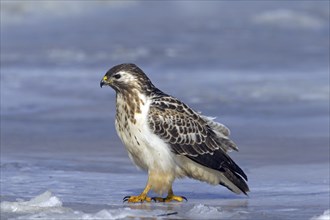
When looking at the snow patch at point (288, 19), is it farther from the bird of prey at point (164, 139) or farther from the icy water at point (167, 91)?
the bird of prey at point (164, 139)

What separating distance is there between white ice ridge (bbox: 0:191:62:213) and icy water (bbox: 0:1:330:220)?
0.03ft

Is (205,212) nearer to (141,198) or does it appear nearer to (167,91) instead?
(141,198)

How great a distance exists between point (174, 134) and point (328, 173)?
2073mm

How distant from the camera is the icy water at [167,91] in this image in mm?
9445

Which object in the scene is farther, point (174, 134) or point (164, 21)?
point (164, 21)

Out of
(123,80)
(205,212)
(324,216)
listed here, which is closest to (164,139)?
(123,80)

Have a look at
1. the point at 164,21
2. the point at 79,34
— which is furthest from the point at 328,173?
the point at 164,21

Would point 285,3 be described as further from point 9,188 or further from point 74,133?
point 9,188

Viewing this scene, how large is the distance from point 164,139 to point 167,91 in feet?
23.8

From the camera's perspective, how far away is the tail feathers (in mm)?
9578

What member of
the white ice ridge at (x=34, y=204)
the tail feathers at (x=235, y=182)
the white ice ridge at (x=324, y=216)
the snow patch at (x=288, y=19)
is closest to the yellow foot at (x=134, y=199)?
the tail feathers at (x=235, y=182)

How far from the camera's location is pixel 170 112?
958 centimetres

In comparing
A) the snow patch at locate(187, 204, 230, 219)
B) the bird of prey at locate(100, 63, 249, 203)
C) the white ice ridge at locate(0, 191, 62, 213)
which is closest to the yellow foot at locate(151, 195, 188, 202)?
the bird of prey at locate(100, 63, 249, 203)

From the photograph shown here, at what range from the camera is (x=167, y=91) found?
657 inches
